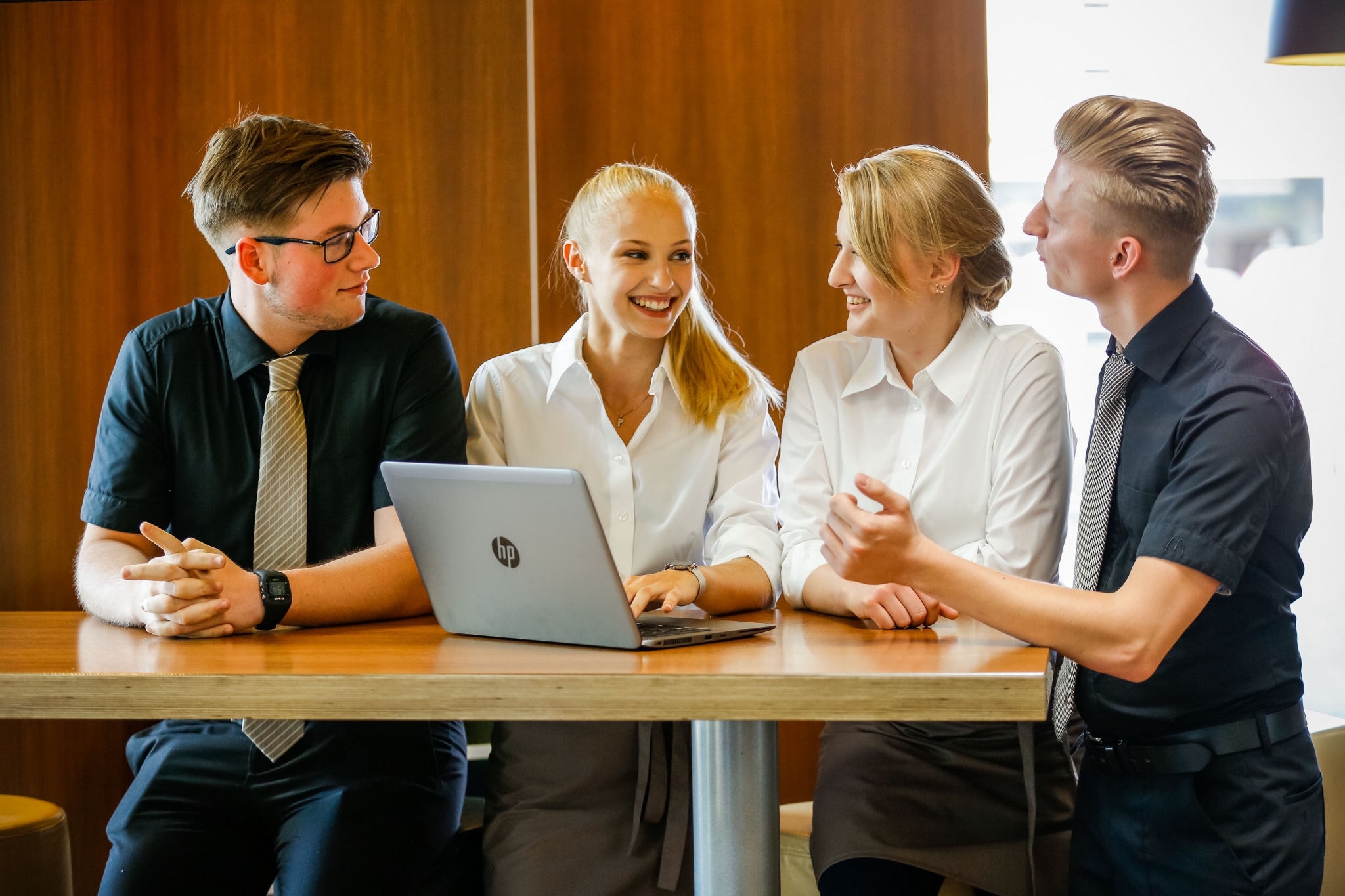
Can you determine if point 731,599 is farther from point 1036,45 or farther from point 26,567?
point 1036,45

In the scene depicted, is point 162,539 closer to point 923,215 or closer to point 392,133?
A: point 923,215

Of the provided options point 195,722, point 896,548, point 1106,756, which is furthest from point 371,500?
point 1106,756

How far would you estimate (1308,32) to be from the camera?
236 cm

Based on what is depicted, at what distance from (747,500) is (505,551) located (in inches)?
26.2

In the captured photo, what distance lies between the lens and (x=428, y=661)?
1.29 meters

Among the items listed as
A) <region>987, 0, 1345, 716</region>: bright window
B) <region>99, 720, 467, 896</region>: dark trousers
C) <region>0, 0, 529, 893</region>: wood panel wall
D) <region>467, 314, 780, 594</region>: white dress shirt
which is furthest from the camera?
<region>987, 0, 1345, 716</region>: bright window

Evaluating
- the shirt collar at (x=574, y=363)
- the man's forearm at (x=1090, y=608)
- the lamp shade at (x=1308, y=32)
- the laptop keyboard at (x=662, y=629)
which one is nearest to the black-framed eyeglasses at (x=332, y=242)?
the shirt collar at (x=574, y=363)

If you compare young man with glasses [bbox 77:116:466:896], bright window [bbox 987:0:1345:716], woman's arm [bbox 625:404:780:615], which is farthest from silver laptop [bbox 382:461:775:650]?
bright window [bbox 987:0:1345:716]

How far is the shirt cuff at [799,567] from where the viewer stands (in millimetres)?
1740

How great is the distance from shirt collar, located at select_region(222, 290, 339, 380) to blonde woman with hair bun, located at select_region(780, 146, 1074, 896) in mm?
777

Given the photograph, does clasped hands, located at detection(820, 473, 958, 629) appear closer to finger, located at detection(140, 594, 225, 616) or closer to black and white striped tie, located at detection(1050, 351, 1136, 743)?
black and white striped tie, located at detection(1050, 351, 1136, 743)

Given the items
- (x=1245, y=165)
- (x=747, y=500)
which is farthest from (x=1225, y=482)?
(x=1245, y=165)

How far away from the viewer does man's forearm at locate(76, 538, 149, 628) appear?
1.59m

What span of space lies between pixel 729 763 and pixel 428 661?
1.23 feet
